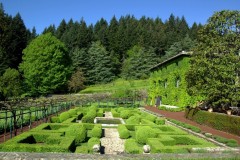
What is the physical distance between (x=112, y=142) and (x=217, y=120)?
972cm

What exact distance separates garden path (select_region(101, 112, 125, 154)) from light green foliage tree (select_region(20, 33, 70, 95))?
36.6 metres

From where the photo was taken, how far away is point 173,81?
3747 cm

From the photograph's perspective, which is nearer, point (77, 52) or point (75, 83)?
point (75, 83)

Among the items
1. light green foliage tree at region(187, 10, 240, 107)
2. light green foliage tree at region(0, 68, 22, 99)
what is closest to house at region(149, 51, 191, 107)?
light green foliage tree at region(187, 10, 240, 107)

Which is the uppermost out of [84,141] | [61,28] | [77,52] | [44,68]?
[61,28]

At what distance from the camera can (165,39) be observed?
84000 millimetres

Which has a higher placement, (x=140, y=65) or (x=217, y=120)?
(x=140, y=65)

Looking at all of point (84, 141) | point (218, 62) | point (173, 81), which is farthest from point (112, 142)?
point (173, 81)

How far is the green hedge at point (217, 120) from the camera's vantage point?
1842cm

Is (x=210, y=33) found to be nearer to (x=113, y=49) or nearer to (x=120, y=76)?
(x=120, y=76)

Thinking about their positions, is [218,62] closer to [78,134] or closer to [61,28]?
[78,134]

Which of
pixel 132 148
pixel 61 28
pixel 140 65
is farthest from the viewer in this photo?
pixel 61 28

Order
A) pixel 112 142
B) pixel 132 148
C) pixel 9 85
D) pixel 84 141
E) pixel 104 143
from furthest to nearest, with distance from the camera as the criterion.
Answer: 1. pixel 9 85
2. pixel 112 142
3. pixel 104 143
4. pixel 84 141
5. pixel 132 148

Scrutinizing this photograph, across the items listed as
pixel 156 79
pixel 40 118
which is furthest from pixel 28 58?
pixel 40 118
